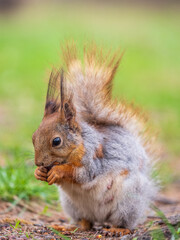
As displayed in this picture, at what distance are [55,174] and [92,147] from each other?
303mm

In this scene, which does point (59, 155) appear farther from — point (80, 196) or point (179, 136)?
point (179, 136)

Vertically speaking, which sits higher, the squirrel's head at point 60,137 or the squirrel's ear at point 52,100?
the squirrel's ear at point 52,100

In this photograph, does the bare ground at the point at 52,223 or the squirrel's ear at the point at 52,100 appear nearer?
the bare ground at the point at 52,223

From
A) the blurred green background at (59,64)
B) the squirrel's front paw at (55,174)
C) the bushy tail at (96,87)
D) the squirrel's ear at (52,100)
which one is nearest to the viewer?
the squirrel's front paw at (55,174)

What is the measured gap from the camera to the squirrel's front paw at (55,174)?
8.88ft

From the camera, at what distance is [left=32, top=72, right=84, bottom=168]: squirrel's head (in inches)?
107

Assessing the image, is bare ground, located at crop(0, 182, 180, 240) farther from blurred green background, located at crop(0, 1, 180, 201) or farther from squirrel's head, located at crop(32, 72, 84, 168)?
squirrel's head, located at crop(32, 72, 84, 168)

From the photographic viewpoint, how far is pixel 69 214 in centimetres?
317

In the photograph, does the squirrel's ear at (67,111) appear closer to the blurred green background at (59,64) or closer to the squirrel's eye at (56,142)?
the squirrel's eye at (56,142)

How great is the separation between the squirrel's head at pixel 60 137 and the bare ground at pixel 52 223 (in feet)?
1.35

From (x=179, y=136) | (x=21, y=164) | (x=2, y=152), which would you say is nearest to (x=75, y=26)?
(x=179, y=136)

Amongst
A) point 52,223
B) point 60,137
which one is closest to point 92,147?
point 60,137

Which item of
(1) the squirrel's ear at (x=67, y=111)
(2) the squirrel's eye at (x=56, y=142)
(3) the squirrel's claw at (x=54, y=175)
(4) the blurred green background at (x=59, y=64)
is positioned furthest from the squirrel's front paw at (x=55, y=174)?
(4) the blurred green background at (x=59, y=64)

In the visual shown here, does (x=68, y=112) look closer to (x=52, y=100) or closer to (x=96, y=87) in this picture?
(x=52, y=100)
